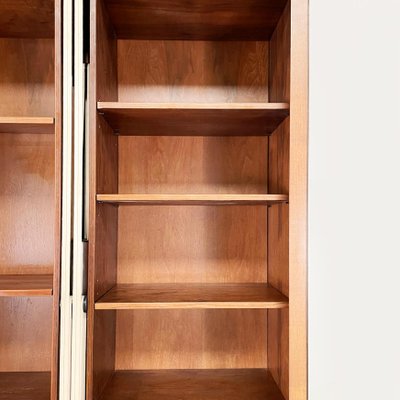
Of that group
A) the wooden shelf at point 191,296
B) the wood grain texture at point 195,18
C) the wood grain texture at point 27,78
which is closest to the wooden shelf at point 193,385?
the wooden shelf at point 191,296

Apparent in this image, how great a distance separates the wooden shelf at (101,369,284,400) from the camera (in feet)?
4.68

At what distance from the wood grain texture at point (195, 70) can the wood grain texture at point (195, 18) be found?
0.13 feet

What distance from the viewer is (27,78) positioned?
64.8 inches

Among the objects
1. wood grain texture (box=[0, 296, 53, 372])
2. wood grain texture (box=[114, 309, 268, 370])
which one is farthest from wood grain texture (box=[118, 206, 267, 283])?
wood grain texture (box=[0, 296, 53, 372])

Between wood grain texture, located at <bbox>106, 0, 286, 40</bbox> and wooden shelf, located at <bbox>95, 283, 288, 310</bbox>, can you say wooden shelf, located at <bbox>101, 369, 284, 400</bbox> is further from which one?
wood grain texture, located at <bbox>106, 0, 286, 40</bbox>

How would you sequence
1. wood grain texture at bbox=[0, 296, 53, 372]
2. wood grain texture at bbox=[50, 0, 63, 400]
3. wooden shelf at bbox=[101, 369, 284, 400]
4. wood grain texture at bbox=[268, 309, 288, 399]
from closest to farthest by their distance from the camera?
wood grain texture at bbox=[50, 0, 63, 400] < wood grain texture at bbox=[268, 309, 288, 399] < wooden shelf at bbox=[101, 369, 284, 400] < wood grain texture at bbox=[0, 296, 53, 372]

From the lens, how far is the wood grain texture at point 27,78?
1.64 m

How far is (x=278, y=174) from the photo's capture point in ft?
4.83

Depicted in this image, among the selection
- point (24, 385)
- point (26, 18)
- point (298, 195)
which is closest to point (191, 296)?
point (298, 195)

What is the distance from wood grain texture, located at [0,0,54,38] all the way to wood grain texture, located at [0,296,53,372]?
38.9 inches

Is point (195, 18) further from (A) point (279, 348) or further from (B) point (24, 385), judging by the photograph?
(B) point (24, 385)
